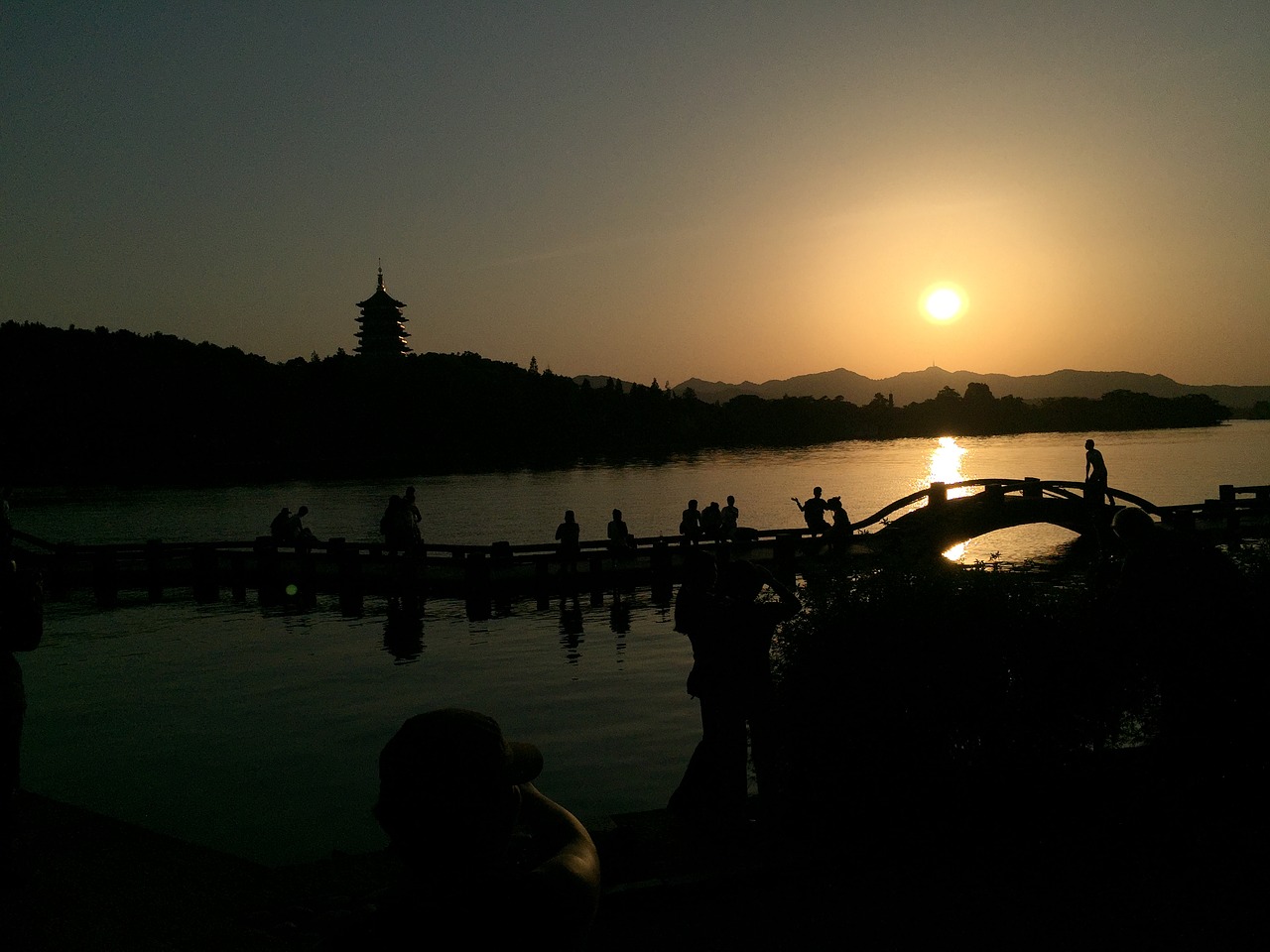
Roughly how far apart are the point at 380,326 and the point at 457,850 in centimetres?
18817

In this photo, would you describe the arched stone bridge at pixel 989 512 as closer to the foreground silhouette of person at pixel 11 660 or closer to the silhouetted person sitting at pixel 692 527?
the silhouetted person sitting at pixel 692 527

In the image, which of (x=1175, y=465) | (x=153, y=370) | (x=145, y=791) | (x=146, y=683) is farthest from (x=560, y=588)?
(x=153, y=370)

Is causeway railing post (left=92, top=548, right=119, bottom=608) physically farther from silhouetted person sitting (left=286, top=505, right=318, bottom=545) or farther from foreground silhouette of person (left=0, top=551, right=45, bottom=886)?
foreground silhouette of person (left=0, top=551, right=45, bottom=886)

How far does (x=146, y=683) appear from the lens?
15.8 metres

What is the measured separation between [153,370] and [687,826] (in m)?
158

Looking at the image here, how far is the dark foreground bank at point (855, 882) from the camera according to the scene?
4.94 metres

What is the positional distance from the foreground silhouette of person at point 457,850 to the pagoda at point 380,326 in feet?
612

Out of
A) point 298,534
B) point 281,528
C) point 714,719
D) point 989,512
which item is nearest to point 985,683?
point 714,719

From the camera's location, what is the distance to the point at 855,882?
5473 mm

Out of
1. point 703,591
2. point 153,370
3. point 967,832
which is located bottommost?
point 967,832

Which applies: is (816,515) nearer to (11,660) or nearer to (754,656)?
(754,656)

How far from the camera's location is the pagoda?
182m

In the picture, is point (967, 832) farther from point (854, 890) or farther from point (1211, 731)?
point (1211, 731)

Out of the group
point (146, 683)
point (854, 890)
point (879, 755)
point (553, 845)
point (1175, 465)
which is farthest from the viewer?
point (1175, 465)
